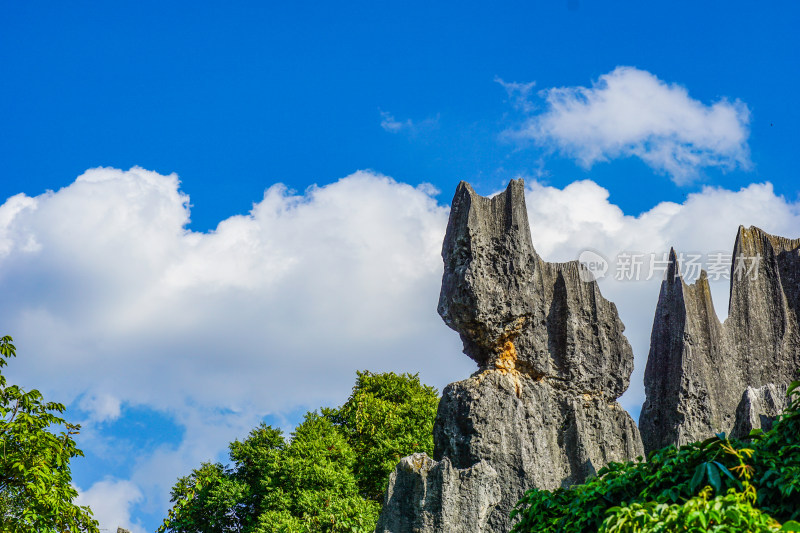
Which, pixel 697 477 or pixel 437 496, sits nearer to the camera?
pixel 697 477

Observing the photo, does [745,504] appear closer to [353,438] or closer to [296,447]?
[296,447]

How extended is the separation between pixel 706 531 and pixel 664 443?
13076mm

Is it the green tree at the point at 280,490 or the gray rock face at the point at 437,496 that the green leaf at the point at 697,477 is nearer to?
the gray rock face at the point at 437,496

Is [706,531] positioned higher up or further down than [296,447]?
further down

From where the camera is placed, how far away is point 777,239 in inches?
880

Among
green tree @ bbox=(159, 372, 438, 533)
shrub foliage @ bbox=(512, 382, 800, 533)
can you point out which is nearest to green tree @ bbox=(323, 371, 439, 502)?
green tree @ bbox=(159, 372, 438, 533)

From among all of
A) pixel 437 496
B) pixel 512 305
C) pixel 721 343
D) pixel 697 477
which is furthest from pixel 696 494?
pixel 721 343

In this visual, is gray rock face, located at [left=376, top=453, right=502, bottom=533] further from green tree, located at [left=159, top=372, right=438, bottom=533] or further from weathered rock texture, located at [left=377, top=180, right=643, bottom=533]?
green tree, located at [left=159, top=372, right=438, bottom=533]

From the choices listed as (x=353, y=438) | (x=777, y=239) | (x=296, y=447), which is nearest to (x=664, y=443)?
(x=777, y=239)

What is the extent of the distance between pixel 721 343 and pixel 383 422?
11.6 meters

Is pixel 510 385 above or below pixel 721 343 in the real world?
below

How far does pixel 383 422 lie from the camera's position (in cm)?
2906

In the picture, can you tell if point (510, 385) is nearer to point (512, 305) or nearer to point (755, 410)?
point (512, 305)

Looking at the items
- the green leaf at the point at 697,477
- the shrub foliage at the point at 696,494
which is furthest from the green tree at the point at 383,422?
the green leaf at the point at 697,477
